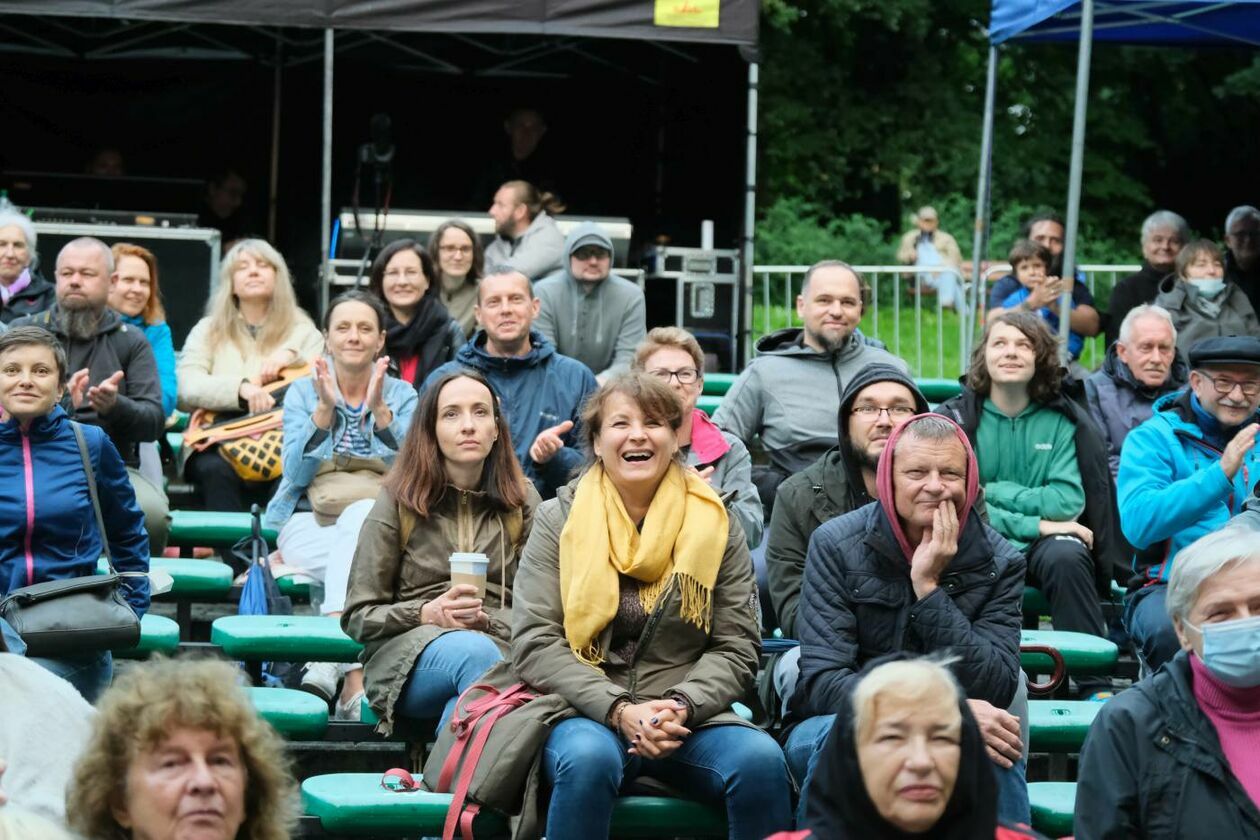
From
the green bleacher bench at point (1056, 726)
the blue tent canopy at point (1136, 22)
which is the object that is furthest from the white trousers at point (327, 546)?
the blue tent canopy at point (1136, 22)

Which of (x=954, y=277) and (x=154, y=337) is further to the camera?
(x=954, y=277)


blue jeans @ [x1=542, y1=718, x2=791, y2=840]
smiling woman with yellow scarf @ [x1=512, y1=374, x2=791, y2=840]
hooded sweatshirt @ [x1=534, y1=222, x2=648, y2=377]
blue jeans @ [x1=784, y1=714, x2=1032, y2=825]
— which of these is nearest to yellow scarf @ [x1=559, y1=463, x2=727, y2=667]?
smiling woman with yellow scarf @ [x1=512, y1=374, x2=791, y2=840]

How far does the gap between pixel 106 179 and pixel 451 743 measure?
7358 mm

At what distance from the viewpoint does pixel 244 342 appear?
7.49m

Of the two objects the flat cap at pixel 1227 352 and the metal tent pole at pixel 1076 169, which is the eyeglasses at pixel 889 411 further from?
the metal tent pole at pixel 1076 169

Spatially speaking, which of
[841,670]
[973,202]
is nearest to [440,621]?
[841,670]

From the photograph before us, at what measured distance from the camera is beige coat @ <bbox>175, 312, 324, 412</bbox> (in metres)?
7.30

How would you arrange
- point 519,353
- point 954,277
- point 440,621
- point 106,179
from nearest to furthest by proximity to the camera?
point 440,621 → point 519,353 → point 106,179 → point 954,277

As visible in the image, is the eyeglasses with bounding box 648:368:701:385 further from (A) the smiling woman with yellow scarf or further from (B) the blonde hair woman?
(B) the blonde hair woman

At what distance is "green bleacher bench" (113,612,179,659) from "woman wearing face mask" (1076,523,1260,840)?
9.56 ft

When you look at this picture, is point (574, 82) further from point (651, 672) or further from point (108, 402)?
point (651, 672)

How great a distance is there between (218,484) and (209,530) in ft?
1.88

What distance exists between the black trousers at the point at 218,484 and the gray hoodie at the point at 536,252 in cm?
197

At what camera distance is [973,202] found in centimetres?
2117
